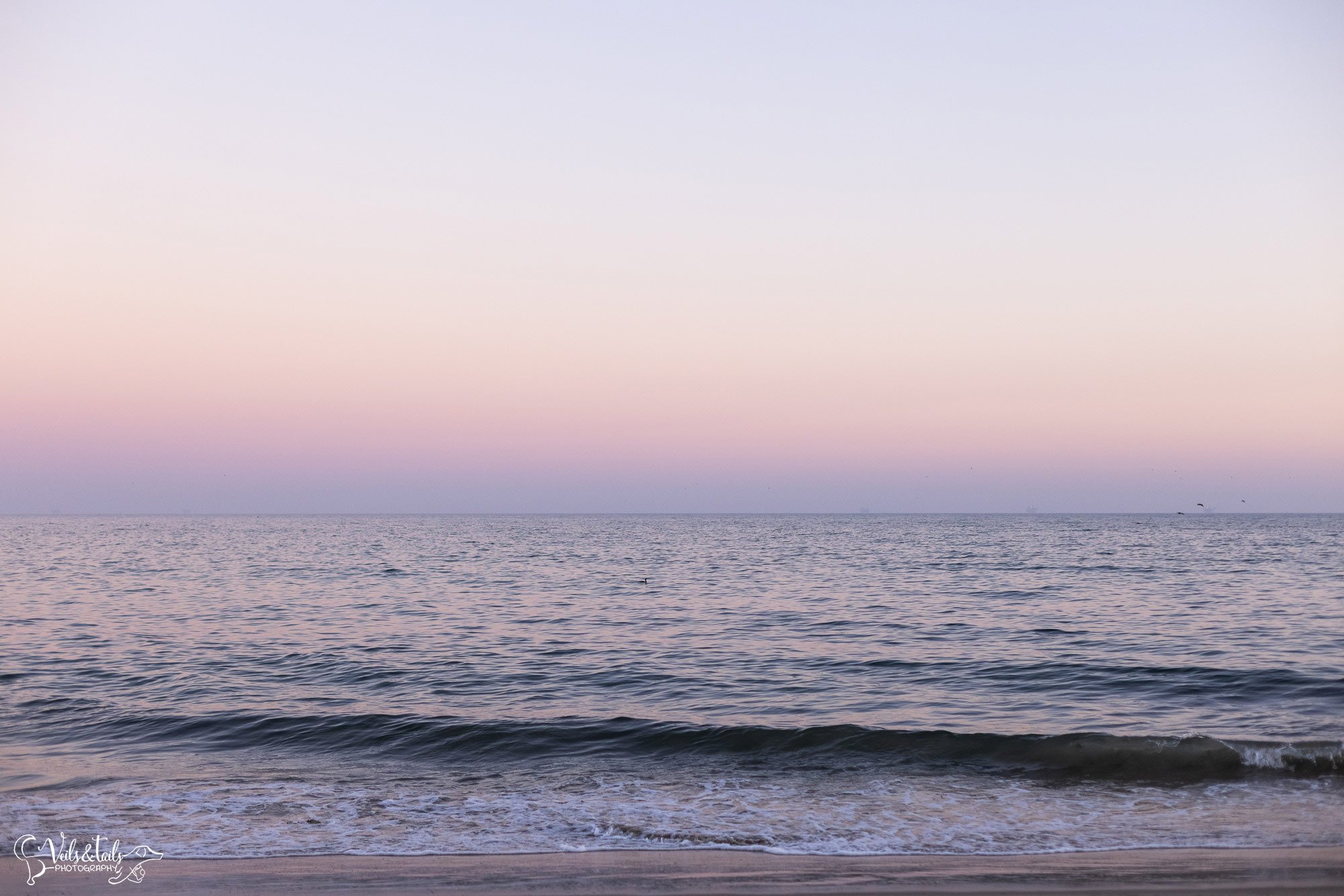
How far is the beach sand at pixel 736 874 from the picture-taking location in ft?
28.7

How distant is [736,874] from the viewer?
917 cm

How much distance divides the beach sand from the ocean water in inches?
17.2

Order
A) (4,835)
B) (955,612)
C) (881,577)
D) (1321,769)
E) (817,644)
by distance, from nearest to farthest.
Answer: (4,835)
(1321,769)
(817,644)
(955,612)
(881,577)

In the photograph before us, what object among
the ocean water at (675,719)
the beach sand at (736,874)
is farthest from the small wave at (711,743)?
the beach sand at (736,874)

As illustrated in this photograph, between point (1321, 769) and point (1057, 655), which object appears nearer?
point (1321, 769)

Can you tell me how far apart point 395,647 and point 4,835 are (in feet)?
51.1

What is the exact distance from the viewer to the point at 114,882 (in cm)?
903

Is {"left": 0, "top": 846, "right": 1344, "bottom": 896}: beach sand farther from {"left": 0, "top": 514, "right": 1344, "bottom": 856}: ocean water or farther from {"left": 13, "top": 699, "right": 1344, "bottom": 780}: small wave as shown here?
{"left": 13, "top": 699, "right": 1344, "bottom": 780}: small wave

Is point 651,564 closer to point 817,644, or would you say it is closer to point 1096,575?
point 1096,575

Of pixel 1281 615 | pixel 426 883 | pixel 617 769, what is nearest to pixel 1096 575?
pixel 1281 615

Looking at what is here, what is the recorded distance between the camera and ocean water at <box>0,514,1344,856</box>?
36.2 feet

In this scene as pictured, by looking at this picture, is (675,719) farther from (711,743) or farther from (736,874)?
(736,874)

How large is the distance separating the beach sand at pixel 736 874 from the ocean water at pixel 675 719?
1.43ft

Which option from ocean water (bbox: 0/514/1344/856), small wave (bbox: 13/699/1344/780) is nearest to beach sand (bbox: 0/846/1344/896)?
ocean water (bbox: 0/514/1344/856)
